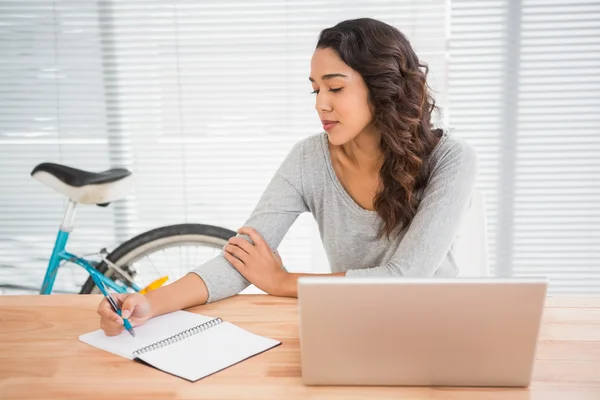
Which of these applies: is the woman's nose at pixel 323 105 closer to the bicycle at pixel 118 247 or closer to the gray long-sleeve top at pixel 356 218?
the gray long-sleeve top at pixel 356 218

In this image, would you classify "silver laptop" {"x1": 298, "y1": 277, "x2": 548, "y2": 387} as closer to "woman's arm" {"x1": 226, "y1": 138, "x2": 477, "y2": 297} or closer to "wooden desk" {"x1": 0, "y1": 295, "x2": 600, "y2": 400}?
"wooden desk" {"x1": 0, "y1": 295, "x2": 600, "y2": 400}

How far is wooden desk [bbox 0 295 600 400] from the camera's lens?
36.4 inches

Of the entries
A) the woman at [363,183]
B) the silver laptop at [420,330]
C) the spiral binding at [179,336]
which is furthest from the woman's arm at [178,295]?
the silver laptop at [420,330]

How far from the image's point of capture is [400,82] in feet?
4.96

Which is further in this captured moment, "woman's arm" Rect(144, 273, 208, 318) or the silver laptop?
"woman's arm" Rect(144, 273, 208, 318)

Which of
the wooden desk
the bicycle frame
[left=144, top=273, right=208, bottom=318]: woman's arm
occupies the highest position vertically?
[left=144, top=273, right=208, bottom=318]: woman's arm

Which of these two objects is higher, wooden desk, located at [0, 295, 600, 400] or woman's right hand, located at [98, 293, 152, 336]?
woman's right hand, located at [98, 293, 152, 336]

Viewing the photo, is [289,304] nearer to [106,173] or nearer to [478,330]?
[478,330]

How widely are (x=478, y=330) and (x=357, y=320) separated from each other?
17 centimetres

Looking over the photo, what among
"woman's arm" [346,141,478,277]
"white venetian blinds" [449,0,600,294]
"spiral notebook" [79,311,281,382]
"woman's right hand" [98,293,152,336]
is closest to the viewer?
"spiral notebook" [79,311,281,382]

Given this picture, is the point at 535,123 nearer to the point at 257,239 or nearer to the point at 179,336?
the point at 257,239

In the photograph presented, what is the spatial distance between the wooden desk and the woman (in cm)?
11

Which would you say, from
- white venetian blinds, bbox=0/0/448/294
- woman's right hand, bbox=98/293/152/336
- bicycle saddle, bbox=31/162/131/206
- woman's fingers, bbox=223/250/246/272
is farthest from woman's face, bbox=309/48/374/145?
white venetian blinds, bbox=0/0/448/294

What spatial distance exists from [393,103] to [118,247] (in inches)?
50.6
